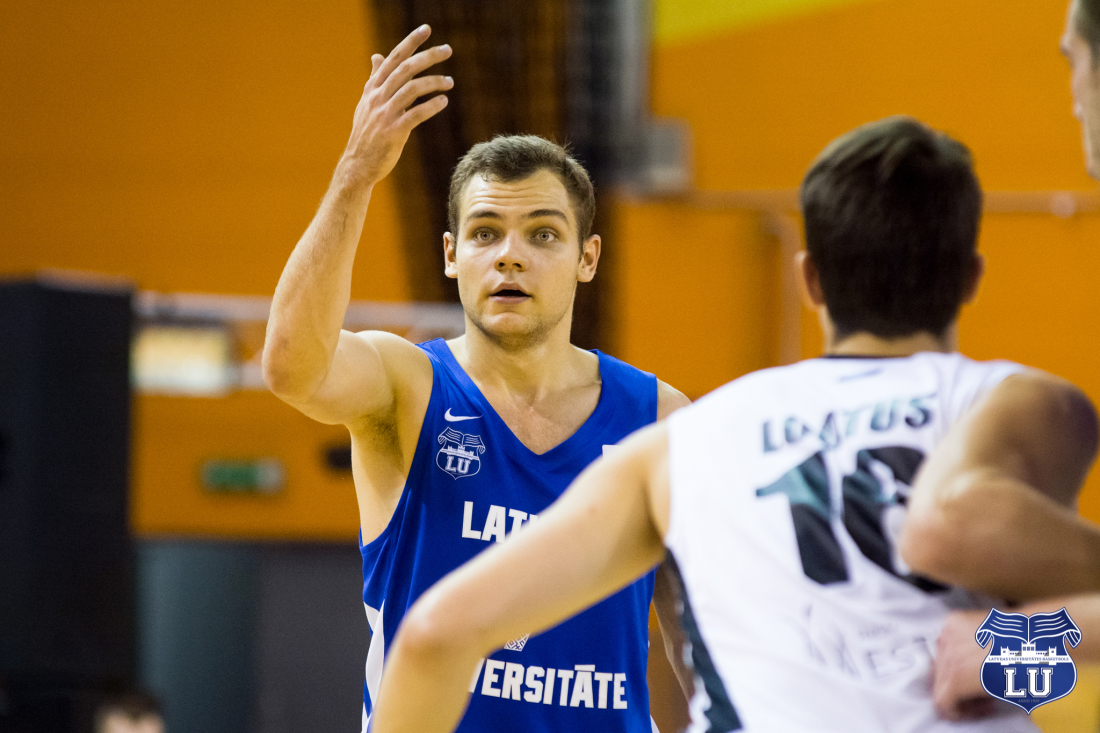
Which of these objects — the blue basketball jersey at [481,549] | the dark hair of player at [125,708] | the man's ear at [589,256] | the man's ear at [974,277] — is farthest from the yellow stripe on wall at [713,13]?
the man's ear at [974,277]

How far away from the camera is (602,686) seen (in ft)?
8.63

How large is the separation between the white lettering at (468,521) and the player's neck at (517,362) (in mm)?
345

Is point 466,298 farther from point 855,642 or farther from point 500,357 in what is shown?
point 855,642

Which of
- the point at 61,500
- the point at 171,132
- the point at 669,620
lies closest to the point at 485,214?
the point at 669,620

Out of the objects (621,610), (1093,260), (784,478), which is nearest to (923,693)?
(784,478)

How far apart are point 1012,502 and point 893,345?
0.29 m

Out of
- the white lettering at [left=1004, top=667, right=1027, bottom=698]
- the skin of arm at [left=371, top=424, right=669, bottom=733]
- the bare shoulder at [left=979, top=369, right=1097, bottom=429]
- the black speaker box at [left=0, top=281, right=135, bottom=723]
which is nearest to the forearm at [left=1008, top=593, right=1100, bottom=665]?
the white lettering at [left=1004, top=667, right=1027, bottom=698]

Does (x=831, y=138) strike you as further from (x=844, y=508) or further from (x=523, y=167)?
(x=844, y=508)

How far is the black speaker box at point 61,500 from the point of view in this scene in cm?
643

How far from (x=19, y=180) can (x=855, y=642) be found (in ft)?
39.2

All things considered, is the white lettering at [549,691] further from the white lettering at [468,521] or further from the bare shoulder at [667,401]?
the bare shoulder at [667,401]

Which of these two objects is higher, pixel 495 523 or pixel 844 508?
pixel 844 508

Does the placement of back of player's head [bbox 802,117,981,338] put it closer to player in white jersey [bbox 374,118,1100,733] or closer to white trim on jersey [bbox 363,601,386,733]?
player in white jersey [bbox 374,118,1100,733]

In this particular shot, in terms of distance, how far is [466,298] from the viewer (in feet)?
9.05
